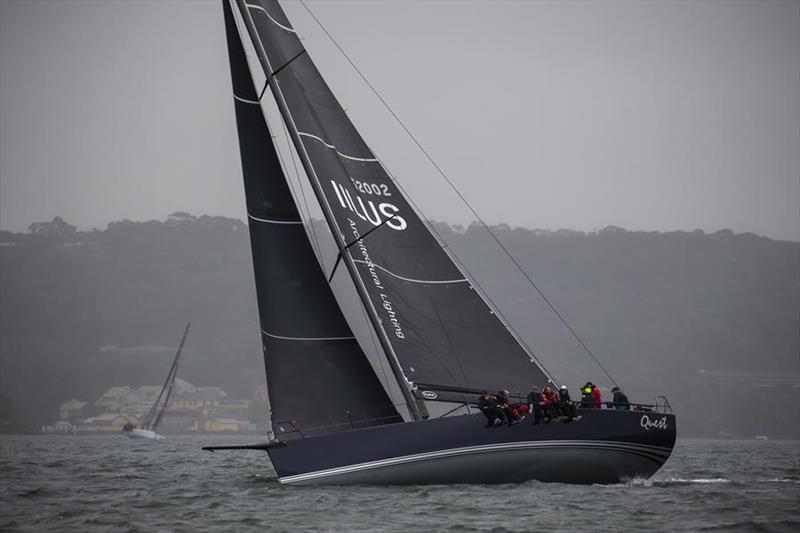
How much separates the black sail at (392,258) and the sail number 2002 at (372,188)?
0.02 meters

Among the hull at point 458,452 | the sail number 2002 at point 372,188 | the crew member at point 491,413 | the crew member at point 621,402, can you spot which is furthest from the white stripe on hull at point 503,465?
the sail number 2002 at point 372,188

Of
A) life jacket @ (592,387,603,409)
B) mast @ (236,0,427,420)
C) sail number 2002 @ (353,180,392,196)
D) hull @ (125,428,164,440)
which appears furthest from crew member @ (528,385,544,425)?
hull @ (125,428,164,440)

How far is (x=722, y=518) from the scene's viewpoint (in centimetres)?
1658

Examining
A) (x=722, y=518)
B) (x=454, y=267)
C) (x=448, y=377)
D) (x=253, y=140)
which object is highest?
(x=253, y=140)

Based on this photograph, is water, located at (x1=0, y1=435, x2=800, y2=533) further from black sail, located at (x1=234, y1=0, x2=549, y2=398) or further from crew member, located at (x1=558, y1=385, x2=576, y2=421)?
black sail, located at (x1=234, y1=0, x2=549, y2=398)

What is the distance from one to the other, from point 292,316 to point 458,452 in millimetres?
4018

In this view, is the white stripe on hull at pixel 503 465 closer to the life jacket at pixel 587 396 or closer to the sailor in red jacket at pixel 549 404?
the sailor in red jacket at pixel 549 404

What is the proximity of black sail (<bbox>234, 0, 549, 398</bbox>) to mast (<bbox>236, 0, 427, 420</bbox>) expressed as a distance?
3cm

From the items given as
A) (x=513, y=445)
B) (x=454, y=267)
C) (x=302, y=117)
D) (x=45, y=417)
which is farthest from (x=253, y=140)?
(x=45, y=417)

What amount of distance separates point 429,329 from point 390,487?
9.38 ft

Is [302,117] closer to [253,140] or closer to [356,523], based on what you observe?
[253,140]

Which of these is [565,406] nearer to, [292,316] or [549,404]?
[549,404]

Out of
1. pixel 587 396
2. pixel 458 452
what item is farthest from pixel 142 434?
pixel 458 452

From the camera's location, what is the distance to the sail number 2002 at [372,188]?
68.7ft
